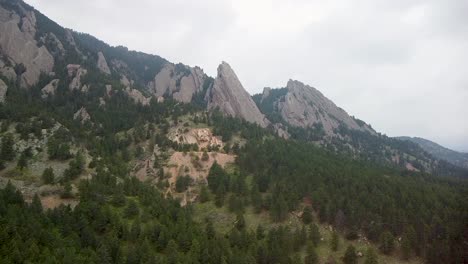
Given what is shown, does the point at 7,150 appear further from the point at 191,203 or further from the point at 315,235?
the point at 315,235

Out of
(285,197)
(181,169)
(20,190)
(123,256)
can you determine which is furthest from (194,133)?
(123,256)

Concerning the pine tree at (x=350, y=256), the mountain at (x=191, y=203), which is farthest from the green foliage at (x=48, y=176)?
the pine tree at (x=350, y=256)

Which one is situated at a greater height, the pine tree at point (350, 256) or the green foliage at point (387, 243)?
the green foliage at point (387, 243)

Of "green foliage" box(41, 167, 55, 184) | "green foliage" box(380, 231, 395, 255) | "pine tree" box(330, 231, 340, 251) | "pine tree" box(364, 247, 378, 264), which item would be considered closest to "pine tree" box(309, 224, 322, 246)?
"pine tree" box(330, 231, 340, 251)

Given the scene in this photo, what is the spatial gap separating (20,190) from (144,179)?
154 feet

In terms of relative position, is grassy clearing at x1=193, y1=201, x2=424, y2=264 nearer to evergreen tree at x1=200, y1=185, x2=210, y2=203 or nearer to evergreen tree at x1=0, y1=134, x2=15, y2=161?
evergreen tree at x1=200, y1=185, x2=210, y2=203

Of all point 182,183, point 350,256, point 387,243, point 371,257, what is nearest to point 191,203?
point 182,183

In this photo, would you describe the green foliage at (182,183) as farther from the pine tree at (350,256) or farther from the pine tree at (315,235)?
the pine tree at (350,256)

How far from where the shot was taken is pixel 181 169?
159 metres

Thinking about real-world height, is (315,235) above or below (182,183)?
below

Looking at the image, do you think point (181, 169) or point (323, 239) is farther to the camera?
point (181, 169)

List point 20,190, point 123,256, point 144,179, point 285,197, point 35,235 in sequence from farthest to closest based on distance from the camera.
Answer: point 144,179, point 285,197, point 20,190, point 123,256, point 35,235

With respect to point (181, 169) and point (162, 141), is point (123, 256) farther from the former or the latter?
point (162, 141)

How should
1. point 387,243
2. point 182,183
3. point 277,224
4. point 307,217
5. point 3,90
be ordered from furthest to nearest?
1. point 3,90
2. point 182,183
3. point 277,224
4. point 307,217
5. point 387,243
